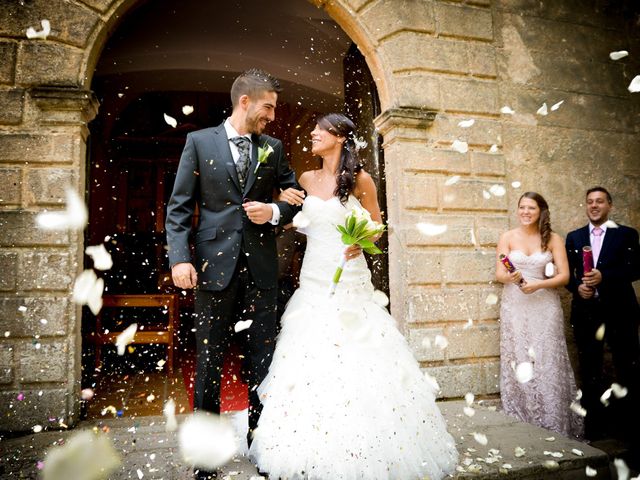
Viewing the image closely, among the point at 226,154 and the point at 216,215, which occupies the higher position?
the point at 226,154

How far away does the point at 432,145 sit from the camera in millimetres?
3957

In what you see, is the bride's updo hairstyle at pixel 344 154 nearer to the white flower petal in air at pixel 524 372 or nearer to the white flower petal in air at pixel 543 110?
the white flower petal in air at pixel 524 372

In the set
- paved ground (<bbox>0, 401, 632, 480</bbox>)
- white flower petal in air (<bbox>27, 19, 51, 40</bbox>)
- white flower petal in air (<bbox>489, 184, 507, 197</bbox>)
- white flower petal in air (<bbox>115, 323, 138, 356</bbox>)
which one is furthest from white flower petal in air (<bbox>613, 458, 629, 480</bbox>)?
white flower petal in air (<bbox>27, 19, 51, 40</bbox>)

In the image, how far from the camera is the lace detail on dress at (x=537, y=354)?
3543mm

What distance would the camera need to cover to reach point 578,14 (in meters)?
4.54

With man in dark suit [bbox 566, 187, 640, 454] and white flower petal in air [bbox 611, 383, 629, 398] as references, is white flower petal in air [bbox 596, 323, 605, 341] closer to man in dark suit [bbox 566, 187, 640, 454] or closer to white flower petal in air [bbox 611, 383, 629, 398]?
man in dark suit [bbox 566, 187, 640, 454]

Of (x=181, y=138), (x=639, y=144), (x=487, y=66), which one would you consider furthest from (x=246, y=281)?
(x=181, y=138)

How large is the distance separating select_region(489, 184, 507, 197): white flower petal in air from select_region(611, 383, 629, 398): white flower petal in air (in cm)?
204

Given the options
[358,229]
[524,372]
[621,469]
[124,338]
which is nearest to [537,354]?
[524,372]

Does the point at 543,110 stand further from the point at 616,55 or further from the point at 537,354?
the point at 537,354

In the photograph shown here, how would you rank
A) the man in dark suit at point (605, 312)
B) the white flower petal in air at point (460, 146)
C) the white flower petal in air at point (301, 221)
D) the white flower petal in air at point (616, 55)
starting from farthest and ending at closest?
the white flower petal in air at point (616, 55) < the white flower petal in air at point (460, 146) < the man in dark suit at point (605, 312) < the white flower petal in air at point (301, 221)

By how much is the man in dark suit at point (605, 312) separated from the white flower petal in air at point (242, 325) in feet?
10.2

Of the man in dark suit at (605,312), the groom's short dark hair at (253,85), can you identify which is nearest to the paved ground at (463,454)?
the man in dark suit at (605,312)

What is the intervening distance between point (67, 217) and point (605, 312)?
4.59m
